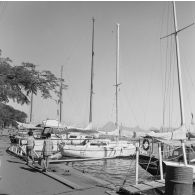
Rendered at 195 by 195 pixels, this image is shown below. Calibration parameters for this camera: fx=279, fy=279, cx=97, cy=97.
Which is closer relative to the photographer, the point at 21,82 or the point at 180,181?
the point at 180,181

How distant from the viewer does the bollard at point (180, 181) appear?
6.84m

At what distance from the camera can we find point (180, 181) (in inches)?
270

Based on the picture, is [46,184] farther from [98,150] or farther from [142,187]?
[98,150]

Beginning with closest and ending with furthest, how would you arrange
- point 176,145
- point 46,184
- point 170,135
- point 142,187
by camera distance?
point 142,187
point 46,184
point 176,145
point 170,135

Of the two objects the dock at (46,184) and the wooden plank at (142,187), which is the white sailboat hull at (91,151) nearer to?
the dock at (46,184)

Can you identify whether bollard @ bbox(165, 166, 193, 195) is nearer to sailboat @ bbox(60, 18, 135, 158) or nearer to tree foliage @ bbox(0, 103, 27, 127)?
tree foliage @ bbox(0, 103, 27, 127)

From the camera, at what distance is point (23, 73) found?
17812mm

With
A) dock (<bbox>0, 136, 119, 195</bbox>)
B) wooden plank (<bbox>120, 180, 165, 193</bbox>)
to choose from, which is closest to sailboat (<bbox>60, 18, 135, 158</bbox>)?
dock (<bbox>0, 136, 119, 195</bbox>)

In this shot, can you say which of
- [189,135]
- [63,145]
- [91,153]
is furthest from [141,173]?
[63,145]

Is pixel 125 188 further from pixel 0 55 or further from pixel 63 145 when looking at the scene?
pixel 63 145

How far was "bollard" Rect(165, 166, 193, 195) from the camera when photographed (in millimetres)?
6836

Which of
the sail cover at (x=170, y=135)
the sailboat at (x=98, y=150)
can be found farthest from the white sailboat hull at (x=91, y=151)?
the sail cover at (x=170, y=135)

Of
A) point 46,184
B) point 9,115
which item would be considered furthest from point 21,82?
point 46,184

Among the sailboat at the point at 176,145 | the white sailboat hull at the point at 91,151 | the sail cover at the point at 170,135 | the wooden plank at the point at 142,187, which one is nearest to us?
the wooden plank at the point at 142,187
